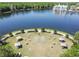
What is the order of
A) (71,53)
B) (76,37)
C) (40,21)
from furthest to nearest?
(40,21)
(76,37)
(71,53)

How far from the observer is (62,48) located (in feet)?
9.72

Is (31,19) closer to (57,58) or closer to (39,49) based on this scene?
(39,49)

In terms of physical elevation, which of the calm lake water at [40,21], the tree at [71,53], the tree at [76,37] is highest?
the calm lake water at [40,21]

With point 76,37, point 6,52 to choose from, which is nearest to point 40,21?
point 76,37

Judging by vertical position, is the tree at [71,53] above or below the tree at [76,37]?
below

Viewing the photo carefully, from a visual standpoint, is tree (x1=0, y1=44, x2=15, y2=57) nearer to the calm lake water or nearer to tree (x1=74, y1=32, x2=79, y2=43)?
the calm lake water

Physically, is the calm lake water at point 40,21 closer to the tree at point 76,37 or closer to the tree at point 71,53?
the tree at point 76,37

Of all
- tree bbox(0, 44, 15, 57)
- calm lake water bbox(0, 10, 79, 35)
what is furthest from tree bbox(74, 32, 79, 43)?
tree bbox(0, 44, 15, 57)

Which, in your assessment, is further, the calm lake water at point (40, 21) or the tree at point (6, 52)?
the calm lake water at point (40, 21)

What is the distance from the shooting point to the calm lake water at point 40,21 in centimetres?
305

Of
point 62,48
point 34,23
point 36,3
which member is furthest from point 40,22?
point 62,48

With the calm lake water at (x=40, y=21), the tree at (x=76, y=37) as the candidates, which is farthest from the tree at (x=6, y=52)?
the tree at (x=76, y=37)

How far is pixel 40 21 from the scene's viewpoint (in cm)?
309

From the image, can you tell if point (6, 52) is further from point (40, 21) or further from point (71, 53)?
point (71, 53)
